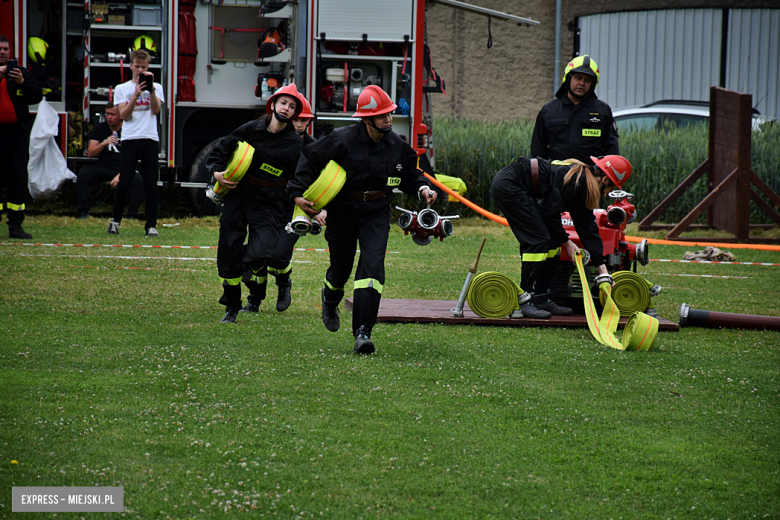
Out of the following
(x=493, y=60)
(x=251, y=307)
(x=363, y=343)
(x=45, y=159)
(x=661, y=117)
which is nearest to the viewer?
(x=363, y=343)

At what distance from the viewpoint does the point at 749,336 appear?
687 cm

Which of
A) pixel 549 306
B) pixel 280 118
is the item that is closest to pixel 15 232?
pixel 280 118

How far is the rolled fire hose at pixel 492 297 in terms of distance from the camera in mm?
7031

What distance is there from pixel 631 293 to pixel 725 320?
0.80 m

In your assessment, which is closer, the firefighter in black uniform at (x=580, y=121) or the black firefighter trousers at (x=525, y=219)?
the black firefighter trousers at (x=525, y=219)

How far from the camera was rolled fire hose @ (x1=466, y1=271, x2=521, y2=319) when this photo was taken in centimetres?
703

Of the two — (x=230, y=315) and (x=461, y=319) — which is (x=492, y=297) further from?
(x=230, y=315)

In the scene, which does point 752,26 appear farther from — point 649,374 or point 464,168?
point 649,374

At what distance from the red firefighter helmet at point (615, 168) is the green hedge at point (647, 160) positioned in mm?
8759

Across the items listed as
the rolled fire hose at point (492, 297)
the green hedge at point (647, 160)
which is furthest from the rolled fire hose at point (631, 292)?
the green hedge at point (647, 160)

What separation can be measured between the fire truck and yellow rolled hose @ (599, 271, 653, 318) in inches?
251

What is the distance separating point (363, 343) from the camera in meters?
5.60

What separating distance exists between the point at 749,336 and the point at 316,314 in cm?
349

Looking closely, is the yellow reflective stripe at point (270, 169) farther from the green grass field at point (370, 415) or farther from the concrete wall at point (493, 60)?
the concrete wall at point (493, 60)
